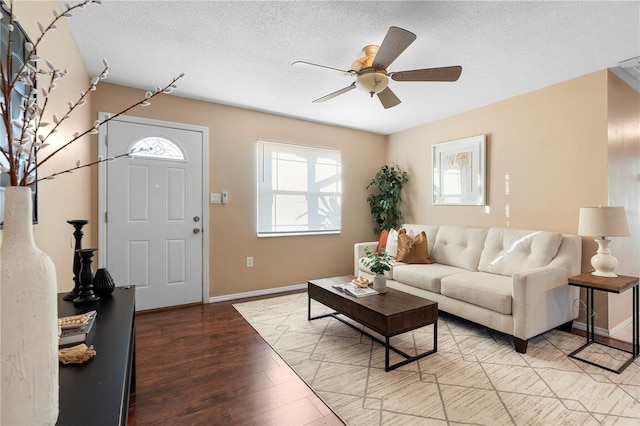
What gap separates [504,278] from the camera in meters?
2.86

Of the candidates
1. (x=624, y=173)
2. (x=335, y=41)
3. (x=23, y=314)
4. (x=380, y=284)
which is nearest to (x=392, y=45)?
(x=335, y=41)

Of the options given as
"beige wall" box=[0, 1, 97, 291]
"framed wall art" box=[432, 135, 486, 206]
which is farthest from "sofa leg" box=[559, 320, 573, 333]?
"beige wall" box=[0, 1, 97, 291]

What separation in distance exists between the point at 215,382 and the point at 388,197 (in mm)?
3510

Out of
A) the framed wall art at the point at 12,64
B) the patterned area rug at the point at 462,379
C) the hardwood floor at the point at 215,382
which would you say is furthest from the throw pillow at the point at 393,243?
the framed wall art at the point at 12,64

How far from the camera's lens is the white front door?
124 inches

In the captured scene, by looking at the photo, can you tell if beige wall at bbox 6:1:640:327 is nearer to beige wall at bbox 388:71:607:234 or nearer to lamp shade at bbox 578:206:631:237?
beige wall at bbox 388:71:607:234

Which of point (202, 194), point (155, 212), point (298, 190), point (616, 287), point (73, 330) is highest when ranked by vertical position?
point (298, 190)

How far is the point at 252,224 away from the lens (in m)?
3.92

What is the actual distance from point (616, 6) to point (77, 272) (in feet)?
11.8

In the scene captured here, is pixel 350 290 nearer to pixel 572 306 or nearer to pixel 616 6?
pixel 572 306

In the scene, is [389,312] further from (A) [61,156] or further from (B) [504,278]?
(A) [61,156]

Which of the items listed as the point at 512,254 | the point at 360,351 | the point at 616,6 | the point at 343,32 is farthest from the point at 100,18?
the point at 512,254

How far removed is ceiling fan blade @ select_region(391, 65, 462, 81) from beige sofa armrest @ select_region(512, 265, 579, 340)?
159cm

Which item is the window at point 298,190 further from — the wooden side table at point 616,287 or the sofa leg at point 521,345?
the wooden side table at point 616,287
